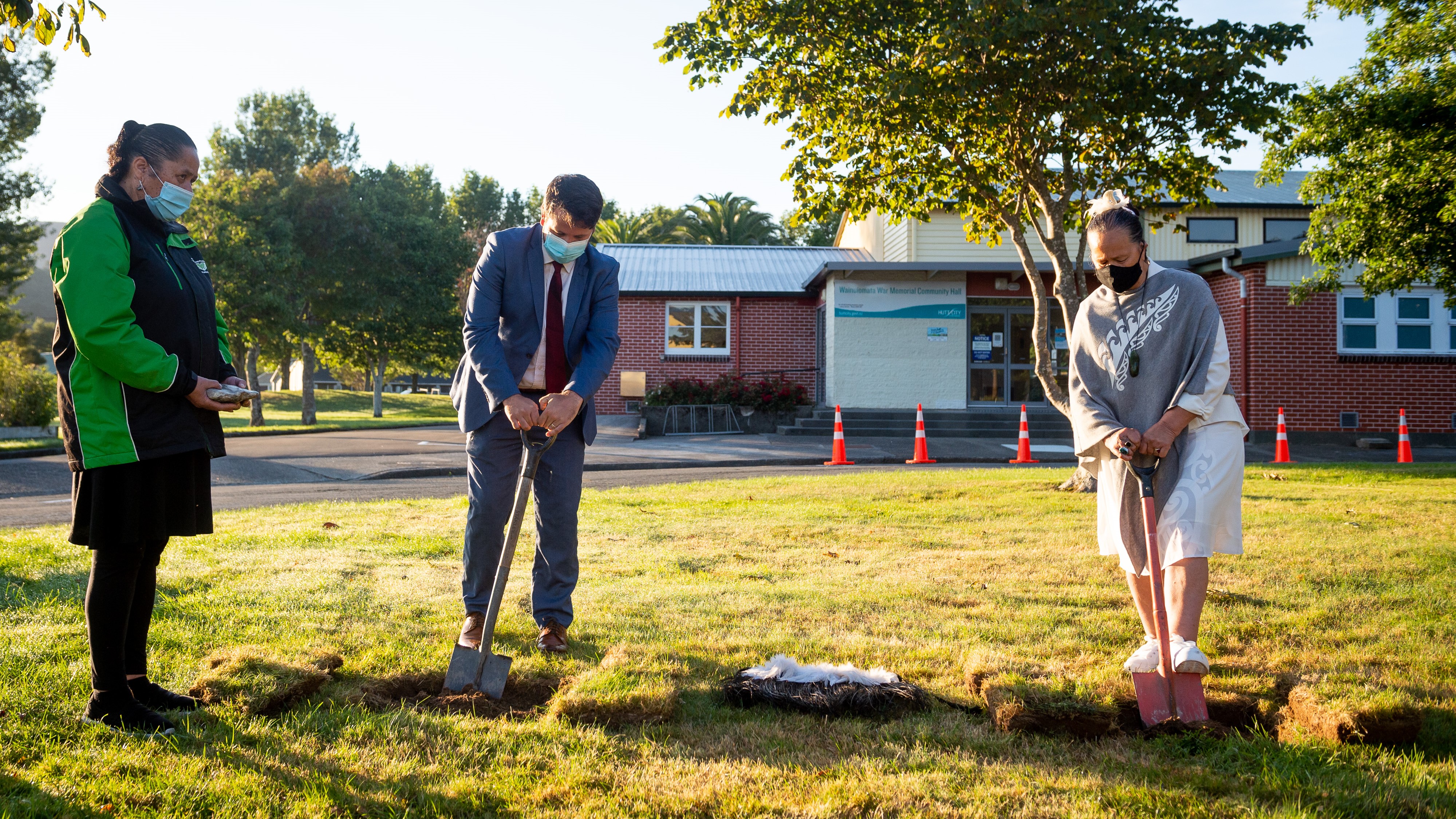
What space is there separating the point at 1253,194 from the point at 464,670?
26378 mm

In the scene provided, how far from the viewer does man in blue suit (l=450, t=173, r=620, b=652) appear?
388 cm

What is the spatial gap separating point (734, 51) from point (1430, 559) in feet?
22.1

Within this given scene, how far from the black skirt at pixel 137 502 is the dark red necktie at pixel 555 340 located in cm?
130

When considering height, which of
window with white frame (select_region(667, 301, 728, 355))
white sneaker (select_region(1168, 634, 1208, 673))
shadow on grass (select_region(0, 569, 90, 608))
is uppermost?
window with white frame (select_region(667, 301, 728, 355))

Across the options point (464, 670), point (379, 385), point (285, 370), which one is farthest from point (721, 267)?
point (285, 370)

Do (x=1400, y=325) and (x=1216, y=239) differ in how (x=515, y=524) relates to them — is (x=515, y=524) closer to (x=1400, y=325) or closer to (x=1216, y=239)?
(x=1400, y=325)

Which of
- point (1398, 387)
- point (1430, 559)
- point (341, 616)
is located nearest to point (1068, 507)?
point (1430, 559)

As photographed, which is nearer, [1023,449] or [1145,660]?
[1145,660]

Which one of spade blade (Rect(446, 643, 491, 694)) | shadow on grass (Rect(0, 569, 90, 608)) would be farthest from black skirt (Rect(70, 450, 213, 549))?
shadow on grass (Rect(0, 569, 90, 608))

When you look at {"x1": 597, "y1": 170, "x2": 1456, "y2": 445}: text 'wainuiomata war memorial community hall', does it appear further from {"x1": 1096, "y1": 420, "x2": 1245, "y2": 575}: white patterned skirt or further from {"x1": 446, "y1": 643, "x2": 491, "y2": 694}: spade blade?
{"x1": 446, "y1": 643, "x2": 491, "y2": 694}: spade blade

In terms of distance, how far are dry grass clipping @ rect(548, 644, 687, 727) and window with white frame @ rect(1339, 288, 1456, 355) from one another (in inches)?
800

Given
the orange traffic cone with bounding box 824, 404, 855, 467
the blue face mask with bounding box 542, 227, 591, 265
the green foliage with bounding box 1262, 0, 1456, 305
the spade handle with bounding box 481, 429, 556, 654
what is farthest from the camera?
the orange traffic cone with bounding box 824, 404, 855, 467

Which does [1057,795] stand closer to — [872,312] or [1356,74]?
[1356,74]

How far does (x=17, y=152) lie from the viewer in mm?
24844
